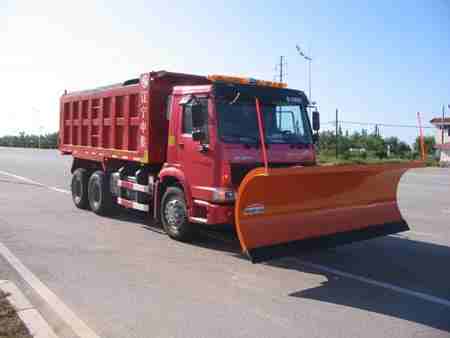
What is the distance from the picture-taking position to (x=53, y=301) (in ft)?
17.3

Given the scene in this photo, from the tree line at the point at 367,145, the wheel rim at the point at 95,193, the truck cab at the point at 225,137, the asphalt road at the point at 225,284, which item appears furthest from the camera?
the tree line at the point at 367,145

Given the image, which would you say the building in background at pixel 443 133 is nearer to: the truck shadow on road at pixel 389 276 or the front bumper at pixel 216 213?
the truck shadow on road at pixel 389 276

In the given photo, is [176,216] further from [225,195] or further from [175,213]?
Answer: [225,195]

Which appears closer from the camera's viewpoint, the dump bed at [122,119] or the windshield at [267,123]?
the windshield at [267,123]

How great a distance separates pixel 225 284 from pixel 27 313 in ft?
7.32

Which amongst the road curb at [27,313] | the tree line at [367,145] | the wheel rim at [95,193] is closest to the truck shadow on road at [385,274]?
the road curb at [27,313]

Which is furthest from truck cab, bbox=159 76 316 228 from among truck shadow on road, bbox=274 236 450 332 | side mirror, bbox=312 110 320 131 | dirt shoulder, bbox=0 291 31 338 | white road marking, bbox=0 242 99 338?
dirt shoulder, bbox=0 291 31 338

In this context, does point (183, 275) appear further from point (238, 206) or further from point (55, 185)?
point (55, 185)

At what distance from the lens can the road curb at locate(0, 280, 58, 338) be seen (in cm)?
439

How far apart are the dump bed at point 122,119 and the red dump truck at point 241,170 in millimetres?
22

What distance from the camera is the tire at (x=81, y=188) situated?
1194 centimetres

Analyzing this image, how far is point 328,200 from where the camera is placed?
7.06 metres

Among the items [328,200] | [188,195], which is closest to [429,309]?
[328,200]

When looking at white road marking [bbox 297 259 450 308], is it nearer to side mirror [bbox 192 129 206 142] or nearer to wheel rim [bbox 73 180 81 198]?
side mirror [bbox 192 129 206 142]
